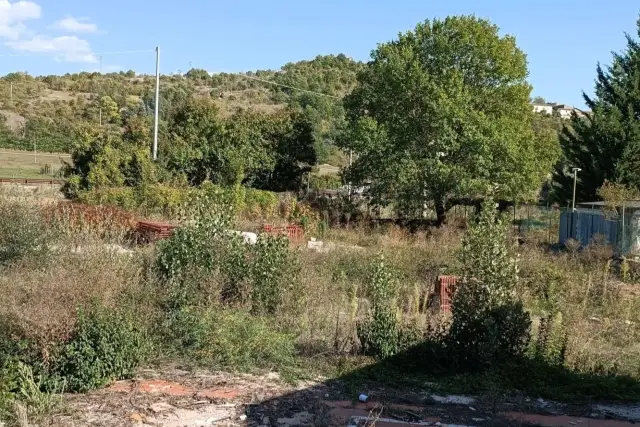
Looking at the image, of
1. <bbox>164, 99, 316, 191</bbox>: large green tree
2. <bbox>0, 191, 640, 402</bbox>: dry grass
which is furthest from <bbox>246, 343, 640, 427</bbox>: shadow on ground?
<bbox>164, 99, 316, 191</bbox>: large green tree

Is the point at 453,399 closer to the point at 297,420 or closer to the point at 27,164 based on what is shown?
the point at 297,420

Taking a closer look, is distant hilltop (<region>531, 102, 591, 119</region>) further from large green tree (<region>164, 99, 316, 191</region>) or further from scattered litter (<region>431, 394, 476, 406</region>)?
scattered litter (<region>431, 394, 476, 406</region>)

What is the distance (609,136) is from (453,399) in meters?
25.8

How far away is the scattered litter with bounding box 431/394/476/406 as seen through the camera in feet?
19.9

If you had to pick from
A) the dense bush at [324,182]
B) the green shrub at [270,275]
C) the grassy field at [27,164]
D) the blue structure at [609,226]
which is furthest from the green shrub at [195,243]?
the grassy field at [27,164]

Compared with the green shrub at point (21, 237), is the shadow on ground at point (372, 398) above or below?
below

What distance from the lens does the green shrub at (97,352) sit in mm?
5766

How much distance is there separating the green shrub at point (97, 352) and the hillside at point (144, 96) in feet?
132

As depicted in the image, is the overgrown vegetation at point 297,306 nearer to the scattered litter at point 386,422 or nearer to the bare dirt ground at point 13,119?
the scattered litter at point 386,422

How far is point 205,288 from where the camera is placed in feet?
26.0

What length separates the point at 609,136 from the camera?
28719mm

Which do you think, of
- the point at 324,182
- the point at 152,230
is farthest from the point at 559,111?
the point at 152,230

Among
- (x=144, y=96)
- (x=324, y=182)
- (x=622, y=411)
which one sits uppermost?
(x=144, y=96)

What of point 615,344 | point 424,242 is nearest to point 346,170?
point 424,242
